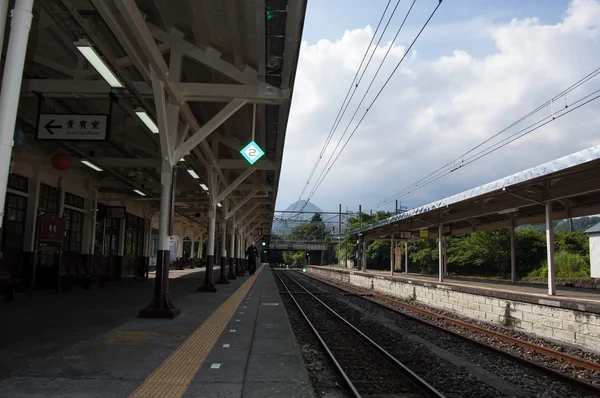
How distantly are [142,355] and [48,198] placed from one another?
404 inches

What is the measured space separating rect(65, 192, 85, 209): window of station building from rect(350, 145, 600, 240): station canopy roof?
42.9 ft

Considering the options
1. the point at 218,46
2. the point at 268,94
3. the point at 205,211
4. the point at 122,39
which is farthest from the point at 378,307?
the point at 205,211

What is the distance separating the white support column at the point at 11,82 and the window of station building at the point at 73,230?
12.7m

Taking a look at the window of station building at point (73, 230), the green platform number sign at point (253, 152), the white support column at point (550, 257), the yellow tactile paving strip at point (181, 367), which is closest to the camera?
the yellow tactile paving strip at point (181, 367)

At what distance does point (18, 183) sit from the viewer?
39.6 feet

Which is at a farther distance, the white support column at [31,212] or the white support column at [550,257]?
the white support column at [31,212]

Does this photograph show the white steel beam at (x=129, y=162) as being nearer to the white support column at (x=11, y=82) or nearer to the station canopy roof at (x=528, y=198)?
the station canopy roof at (x=528, y=198)

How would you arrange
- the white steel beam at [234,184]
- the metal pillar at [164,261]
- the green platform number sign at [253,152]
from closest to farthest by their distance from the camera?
the metal pillar at [164,261]
the green platform number sign at [253,152]
the white steel beam at [234,184]

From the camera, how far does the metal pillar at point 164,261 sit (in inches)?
345

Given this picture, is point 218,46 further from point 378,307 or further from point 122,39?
point 378,307

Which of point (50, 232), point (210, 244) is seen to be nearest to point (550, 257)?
point (210, 244)

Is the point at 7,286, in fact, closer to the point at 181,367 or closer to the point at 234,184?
the point at 234,184

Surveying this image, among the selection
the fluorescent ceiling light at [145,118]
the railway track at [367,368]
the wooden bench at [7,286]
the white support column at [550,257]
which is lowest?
the railway track at [367,368]

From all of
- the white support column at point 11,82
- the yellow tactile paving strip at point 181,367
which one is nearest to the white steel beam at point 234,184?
the yellow tactile paving strip at point 181,367
